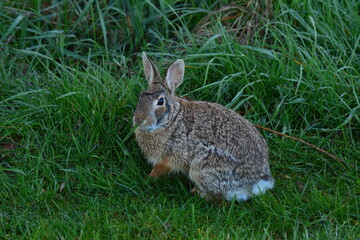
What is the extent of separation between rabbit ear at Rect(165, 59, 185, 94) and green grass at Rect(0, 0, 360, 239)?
46 centimetres

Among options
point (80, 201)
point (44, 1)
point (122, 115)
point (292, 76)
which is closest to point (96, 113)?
point (122, 115)

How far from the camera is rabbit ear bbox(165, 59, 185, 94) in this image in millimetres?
4934

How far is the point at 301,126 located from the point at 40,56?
7.90 ft

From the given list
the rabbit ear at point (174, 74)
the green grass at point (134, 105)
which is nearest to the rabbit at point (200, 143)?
the rabbit ear at point (174, 74)

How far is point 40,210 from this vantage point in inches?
182

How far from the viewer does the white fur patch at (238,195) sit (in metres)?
4.67

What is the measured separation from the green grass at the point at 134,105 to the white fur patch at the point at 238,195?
0.06 m

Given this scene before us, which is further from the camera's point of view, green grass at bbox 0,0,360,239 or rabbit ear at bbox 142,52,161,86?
rabbit ear at bbox 142,52,161,86

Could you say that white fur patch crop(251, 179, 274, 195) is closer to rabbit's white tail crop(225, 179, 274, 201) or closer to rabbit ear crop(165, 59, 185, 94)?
rabbit's white tail crop(225, 179, 274, 201)

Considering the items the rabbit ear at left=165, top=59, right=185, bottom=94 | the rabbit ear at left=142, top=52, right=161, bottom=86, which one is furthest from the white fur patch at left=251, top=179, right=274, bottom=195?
the rabbit ear at left=142, top=52, right=161, bottom=86

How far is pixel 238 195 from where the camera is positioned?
4.68 meters

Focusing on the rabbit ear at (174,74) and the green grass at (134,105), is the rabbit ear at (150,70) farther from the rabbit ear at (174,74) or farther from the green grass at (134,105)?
the green grass at (134,105)

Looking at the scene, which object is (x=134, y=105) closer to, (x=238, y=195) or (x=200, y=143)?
(x=200, y=143)

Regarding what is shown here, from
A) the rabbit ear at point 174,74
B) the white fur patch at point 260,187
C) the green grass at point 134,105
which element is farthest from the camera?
the rabbit ear at point 174,74
